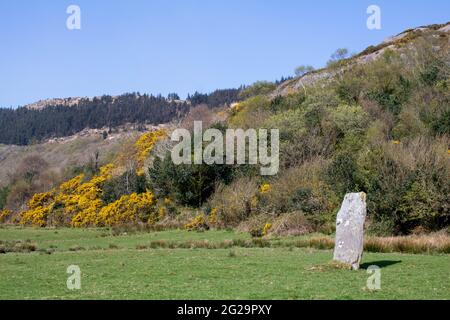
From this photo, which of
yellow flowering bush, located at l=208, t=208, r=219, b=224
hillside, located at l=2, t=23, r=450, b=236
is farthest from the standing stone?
yellow flowering bush, located at l=208, t=208, r=219, b=224

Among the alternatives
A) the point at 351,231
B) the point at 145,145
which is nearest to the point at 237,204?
the point at 351,231

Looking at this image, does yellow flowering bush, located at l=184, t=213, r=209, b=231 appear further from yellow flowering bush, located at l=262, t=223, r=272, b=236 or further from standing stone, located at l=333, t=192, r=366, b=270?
standing stone, located at l=333, t=192, r=366, b=270

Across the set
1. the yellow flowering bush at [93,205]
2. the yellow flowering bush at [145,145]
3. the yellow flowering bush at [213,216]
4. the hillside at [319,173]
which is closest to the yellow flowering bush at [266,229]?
the hillside at [319,173]

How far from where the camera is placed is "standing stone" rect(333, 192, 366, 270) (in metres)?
20.7

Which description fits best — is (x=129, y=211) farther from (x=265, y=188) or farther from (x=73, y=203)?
(x=265, y=188)

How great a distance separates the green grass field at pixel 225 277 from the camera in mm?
Result: 16125

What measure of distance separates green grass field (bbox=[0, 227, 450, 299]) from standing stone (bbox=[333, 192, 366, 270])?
2.15 ft

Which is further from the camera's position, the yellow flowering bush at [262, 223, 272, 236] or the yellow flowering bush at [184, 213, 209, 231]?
the yellow flowering bush at [184, 213, 209, 231]

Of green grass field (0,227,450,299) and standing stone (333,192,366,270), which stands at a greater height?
standing stone (333,192,366,270)

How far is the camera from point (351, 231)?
2072cm

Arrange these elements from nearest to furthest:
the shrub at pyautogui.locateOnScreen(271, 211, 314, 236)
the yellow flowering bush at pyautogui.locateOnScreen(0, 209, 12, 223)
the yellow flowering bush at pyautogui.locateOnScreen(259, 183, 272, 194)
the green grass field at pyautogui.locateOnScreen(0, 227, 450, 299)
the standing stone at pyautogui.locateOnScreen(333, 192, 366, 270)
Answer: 1. the green grass field at pyautogui.locateOnScreen(0, 227, 450, 299)
2. the standing stone at pyautogui.locateOnScreen(333, 192, 366, 270)
3. the shrub at pyautogui.locateOnScreen(271, 211, 314, 236)
4. the yellow flowering bush at pyautogui.locateOnScreen(259, 183, 272, 194)
5. the yellow flowering bush at pyautogui.locateOnScreen(0, 209, 12, 223)

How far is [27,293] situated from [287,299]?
7.94 metres

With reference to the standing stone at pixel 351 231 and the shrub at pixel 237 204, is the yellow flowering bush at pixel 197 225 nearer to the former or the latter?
the shrub at pixel 237 204

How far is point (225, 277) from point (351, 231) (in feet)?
16.6
